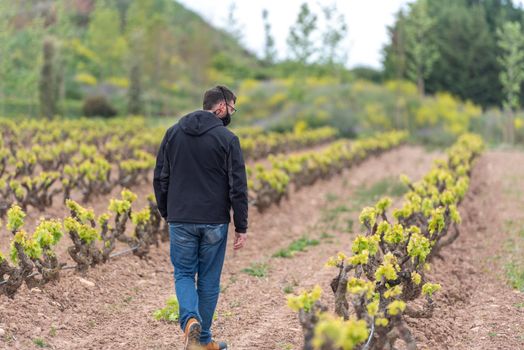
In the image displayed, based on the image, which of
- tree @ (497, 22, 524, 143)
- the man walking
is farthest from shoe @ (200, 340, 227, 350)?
tree @ (497, 22, 524, 143)

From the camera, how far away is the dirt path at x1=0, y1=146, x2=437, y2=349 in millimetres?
5363

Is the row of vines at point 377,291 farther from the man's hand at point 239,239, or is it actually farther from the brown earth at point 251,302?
the man's hand at point 239,239

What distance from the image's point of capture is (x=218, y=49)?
57.9 m

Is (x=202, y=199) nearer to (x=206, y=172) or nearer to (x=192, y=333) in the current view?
(x=206, y=172)

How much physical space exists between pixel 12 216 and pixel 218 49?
52.8m

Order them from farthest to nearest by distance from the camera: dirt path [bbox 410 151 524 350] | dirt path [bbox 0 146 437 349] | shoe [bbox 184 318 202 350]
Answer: dirt path [bbox 410 151 524 350]
dirt path [bbox 0 146 437 349]
shoe [bbox 184 318 202 350]

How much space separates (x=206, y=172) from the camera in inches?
189

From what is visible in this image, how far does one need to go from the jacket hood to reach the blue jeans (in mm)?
641

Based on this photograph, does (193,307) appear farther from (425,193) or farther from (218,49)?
(218,49)

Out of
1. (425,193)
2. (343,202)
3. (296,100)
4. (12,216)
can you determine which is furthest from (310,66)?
(12,216)

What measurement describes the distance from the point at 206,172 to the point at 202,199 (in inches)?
7.4

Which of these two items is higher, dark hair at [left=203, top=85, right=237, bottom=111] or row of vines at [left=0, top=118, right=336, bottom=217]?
dark hair at [left=203, top=85, right=237, bottom=111]

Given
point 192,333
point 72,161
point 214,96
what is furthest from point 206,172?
point 72,161

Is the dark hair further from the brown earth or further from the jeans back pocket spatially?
the brown earth
